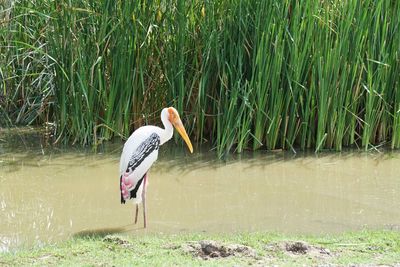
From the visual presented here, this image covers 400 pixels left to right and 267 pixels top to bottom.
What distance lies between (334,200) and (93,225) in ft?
6.14

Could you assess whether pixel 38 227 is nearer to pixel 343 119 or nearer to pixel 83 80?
pixel 83 80

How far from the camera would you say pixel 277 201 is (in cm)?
609

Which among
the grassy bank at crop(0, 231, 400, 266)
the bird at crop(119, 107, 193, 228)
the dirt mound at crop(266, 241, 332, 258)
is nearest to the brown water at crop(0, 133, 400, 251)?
the bird at crop(119, 107, 193, 228)

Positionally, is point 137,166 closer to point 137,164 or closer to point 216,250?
point 137,164

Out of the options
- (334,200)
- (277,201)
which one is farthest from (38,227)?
(334,200)

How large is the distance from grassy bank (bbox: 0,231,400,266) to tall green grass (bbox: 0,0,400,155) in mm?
2158

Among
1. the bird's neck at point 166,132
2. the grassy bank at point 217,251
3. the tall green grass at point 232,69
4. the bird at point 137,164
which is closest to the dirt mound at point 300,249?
the grassy bank at point 217,251

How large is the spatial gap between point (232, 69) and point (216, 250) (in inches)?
106

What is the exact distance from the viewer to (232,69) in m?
7.02

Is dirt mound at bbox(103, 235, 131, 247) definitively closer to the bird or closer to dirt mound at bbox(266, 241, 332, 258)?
the bird

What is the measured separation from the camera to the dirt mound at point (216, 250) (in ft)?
15.1

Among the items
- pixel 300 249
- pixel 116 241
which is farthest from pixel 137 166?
pixel 300 249

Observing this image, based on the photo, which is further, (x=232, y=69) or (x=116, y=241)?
(x=232, y=69)

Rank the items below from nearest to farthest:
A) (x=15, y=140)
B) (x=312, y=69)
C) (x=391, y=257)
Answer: (x=391, y=257) → (x=312, y=69) → (x=15, y=140)
